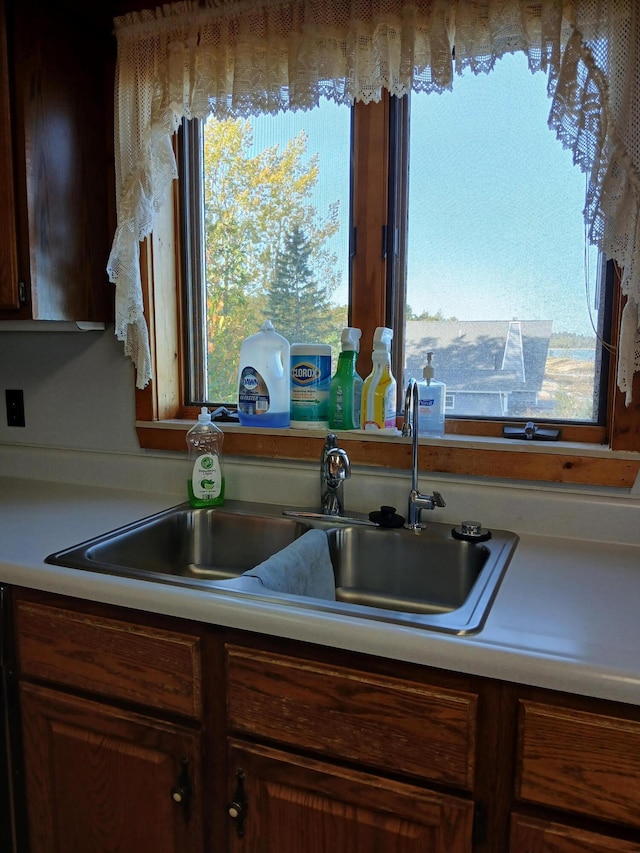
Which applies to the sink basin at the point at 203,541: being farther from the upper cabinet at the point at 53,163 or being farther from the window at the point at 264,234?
the upper cabinet at the point at 53,163

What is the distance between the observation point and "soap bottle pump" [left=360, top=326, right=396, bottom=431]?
1480mm

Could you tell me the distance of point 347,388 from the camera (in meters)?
1.53

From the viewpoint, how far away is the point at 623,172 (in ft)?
3.76

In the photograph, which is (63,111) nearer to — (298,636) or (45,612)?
(45,612)

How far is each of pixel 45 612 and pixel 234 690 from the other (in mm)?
409

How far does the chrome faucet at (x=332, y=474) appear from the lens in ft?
4.62

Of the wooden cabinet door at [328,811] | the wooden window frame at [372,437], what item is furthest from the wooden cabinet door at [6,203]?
the wooden cabinet door at [328,811]

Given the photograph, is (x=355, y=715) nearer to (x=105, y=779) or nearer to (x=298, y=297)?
(x=105, y=779)

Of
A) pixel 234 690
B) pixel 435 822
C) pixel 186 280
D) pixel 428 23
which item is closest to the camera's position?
pixel 435 822

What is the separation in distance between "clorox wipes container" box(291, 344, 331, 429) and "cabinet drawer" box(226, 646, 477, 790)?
0.69 m

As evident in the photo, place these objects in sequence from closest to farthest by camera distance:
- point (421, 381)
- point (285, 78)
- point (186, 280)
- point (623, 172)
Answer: point (623, 172) < point (285, 78) < point (421, 381) < point (186, 280)

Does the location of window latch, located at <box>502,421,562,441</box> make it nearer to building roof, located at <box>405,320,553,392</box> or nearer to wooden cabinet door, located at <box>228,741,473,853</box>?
building roof, located at <box>405,320,553,392</box>

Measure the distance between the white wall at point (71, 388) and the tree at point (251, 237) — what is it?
0.26 m

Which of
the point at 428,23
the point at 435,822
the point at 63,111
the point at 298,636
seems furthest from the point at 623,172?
the point at 63,111
